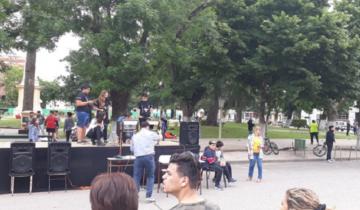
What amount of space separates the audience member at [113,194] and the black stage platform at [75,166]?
33.3ft

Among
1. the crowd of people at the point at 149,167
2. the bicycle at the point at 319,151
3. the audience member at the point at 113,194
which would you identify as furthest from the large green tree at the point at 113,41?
the audience member at the point at 113,194

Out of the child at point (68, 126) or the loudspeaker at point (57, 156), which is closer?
the loudspeaker at point (57, 156)

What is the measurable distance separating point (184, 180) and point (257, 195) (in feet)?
30.0

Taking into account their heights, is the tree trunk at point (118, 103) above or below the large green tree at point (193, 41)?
below

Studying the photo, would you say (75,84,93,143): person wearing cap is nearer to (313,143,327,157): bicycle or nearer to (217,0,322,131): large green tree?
(217,0,322,131): large green tree

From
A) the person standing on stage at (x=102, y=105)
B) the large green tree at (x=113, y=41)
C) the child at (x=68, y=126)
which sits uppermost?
the large green tree at (x=113, y=41)

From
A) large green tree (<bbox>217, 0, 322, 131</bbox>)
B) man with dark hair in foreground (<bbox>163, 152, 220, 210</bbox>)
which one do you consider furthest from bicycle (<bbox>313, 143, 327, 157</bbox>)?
man with dark hair in foreground (<bbox>163, 152, 220, 210</bbox>)

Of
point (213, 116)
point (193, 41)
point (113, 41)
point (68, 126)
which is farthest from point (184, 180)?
point (213, 116)

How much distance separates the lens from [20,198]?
37.1 feet

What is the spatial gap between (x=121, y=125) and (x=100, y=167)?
151cm

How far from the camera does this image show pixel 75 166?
12.8 metres

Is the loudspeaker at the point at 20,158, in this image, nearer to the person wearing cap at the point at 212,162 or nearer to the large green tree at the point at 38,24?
the person wearing cap at the point at 212,162

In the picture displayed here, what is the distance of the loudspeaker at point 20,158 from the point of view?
11.6 meters

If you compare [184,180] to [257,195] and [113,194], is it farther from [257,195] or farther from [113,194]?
[257,195]
